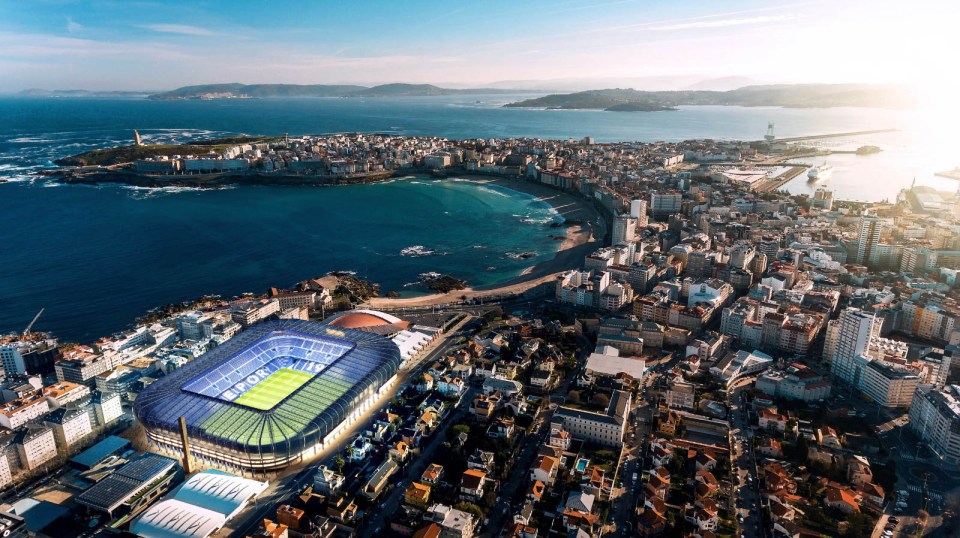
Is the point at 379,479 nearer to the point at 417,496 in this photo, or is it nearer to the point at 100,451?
the point at 417,496

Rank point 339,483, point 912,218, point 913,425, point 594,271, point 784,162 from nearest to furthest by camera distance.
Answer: point 339,483 < point 913,425 < point 594,271 < point 912,218 < point 784,162

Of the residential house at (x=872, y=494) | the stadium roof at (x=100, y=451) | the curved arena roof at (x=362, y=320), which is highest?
the curved arena roof at (x=362, y=320)

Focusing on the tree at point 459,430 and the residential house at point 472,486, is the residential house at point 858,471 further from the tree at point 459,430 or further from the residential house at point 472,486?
the tree at point 459,430

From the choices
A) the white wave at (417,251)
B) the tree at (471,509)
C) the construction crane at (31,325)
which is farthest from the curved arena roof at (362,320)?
the construction crane at (31,325)

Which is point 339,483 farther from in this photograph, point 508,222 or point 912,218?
point 912,218

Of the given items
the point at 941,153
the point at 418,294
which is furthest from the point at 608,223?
the point at 941,153

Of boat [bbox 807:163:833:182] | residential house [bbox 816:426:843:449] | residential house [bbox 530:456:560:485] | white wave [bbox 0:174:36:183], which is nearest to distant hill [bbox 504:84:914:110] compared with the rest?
boat [bbox 807:163:833:182]

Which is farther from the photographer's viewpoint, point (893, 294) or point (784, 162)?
point (784, 162)

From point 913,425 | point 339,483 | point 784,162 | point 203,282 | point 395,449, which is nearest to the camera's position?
point 339,483
